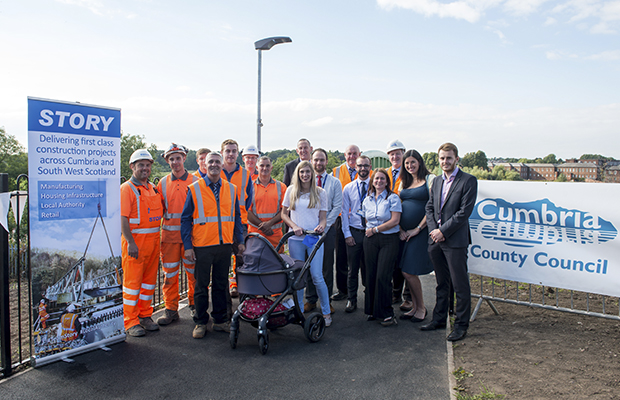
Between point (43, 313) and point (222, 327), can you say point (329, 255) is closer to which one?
point (222, 327)

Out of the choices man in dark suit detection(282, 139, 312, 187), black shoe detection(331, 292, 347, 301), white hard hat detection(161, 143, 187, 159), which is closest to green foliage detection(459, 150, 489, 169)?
man in dark suit detection(282, 139, 312, 187)

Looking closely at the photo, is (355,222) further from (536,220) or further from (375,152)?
(375,152)

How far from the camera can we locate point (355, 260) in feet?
17.8

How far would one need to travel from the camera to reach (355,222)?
5.35 m

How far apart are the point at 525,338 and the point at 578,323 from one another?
1005 mm

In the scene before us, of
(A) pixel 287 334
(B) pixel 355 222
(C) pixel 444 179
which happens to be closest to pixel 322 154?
(B) pixel 355 222

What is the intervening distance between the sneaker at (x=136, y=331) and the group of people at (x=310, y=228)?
1cm

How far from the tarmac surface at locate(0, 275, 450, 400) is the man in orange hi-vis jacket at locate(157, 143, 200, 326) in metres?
0.41

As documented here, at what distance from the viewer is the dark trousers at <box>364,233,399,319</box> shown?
4867mm

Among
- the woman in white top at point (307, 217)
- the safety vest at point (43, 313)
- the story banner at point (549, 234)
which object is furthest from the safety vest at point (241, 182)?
the story banner at point (549, 234)

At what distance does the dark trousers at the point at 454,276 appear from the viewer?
15.0 ft

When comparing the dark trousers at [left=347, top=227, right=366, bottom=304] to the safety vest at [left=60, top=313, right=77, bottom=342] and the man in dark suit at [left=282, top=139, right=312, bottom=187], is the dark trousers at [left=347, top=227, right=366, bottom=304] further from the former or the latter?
the safety vest at [left=60, top=313, right=77, bottom=342]

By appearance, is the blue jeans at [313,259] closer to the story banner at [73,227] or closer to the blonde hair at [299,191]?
the blonde hair at [299,191]

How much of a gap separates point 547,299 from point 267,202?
4511 mm
